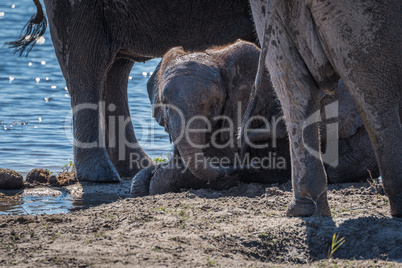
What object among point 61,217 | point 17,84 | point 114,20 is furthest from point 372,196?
point 17,84

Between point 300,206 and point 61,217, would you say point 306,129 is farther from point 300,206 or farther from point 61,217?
point 61,217

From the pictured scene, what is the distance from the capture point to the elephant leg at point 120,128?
6968 millimetres

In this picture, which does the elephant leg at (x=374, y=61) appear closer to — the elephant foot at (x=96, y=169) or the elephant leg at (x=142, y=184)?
the elephant leg at (x=142, y=184)

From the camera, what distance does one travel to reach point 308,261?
10.5ft

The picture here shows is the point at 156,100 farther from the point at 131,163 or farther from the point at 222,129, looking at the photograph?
the point at 131,163

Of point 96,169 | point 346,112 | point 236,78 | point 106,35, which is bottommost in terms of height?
point 96,169

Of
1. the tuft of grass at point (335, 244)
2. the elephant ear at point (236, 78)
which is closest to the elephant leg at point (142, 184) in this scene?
the elephant ear at point (236, 78)

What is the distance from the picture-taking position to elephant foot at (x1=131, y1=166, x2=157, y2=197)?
5309 mm

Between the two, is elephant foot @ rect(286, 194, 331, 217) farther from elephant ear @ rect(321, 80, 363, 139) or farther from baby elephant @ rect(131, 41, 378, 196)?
elephant ear @ rect(321, 80, 363, 139)

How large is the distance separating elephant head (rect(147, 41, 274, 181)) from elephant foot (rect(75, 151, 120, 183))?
908 mm

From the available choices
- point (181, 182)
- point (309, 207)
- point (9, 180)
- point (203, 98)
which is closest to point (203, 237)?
point (309, 207)

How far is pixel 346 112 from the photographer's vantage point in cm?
507

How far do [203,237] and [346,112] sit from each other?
2.12m

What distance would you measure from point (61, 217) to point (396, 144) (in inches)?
72.5
